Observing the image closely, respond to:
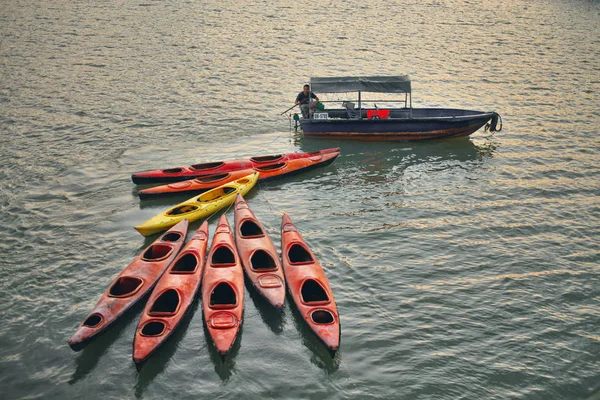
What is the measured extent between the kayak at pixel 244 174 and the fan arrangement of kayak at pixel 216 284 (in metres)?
2.87

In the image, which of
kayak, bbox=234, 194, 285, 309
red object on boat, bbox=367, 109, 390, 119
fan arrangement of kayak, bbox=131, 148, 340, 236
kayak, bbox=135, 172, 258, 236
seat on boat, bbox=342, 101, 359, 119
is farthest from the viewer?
seat on boat, bbox=342, 101, 359, 119

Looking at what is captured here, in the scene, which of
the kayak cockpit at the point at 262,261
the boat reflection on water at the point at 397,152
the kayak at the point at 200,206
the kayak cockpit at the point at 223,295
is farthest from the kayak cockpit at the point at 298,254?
the boat reflection on water at the point at 397,152

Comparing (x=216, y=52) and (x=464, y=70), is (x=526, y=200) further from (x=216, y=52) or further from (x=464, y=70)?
(x=216, y=52)

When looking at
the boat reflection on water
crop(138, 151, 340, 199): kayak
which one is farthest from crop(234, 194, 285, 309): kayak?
the boat reflection on water

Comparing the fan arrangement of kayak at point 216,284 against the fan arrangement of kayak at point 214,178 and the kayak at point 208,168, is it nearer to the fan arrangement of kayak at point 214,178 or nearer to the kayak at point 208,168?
the fan arrangement of kayak at point 214,178

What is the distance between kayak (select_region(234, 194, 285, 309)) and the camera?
1320cm

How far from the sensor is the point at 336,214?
18.1 meters

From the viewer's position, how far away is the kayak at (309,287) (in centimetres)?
1180

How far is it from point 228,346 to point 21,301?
5.90 metres

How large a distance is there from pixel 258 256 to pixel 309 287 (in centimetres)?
211

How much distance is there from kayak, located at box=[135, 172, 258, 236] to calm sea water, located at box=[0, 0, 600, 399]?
0.53 meters

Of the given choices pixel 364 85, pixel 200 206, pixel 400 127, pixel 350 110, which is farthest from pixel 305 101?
pixel 200 206

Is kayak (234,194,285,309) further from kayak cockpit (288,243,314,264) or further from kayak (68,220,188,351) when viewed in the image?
kayak (68,220,188,351)

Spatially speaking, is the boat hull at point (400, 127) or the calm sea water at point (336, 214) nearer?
the calm sea water at point (336, 214)
